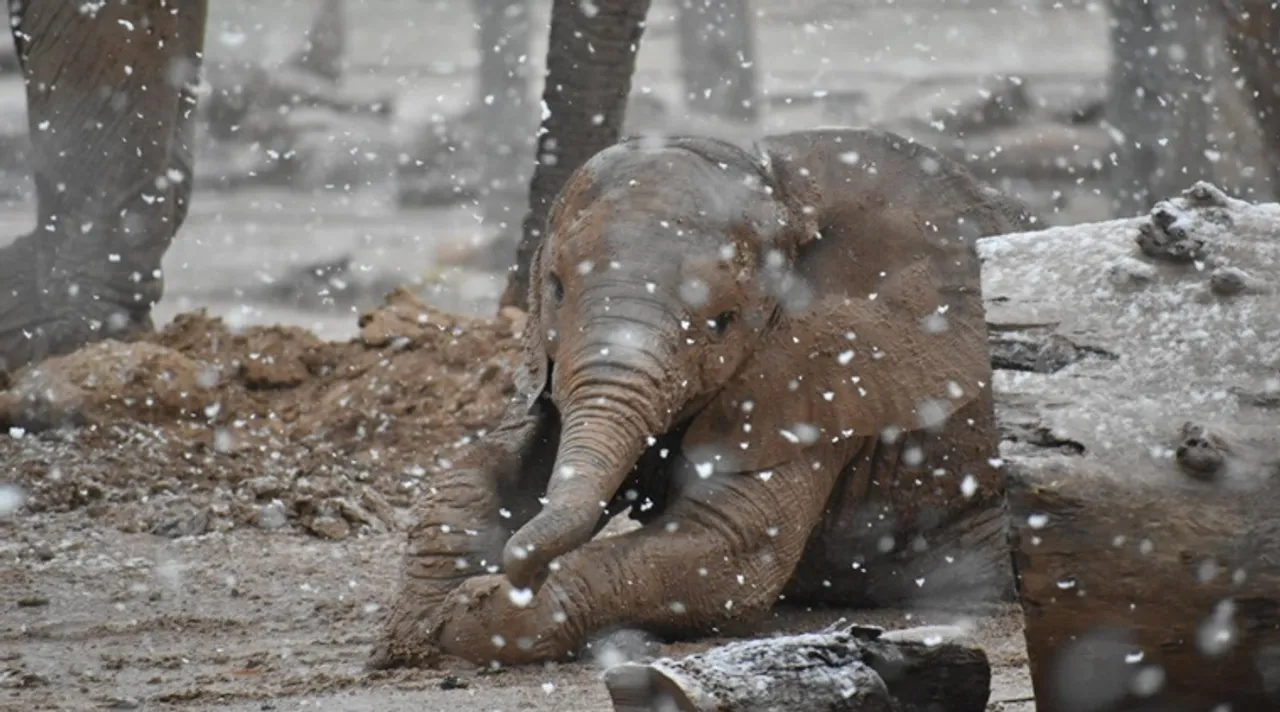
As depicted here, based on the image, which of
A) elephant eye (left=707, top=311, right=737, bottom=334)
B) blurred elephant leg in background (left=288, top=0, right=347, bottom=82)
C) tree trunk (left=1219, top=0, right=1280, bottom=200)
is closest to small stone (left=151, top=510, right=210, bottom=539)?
elephant eye (left=707, top=311, right=737, bottom=334)

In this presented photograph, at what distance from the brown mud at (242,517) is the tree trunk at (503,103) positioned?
11.6 metres

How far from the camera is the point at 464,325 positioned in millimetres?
9344

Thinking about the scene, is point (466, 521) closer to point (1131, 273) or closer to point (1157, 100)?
point (1131, 273)

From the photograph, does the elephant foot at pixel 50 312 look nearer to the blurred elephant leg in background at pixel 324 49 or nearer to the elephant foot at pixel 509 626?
the elephant foot at pixel 509 626

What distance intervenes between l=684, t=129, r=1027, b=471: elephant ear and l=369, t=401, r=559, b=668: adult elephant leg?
1.23 feet

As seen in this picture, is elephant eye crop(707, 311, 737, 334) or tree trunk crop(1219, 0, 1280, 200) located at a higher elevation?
elephant eye crop(707, 311, 737, 334)

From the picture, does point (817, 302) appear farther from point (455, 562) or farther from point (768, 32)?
point (768, 32)

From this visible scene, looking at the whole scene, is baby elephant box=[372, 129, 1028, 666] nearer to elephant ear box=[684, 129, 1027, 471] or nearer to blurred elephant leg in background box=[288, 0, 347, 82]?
elephant ear box=[684, 129, 1027, 471]

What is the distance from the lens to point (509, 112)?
2203 centimetres

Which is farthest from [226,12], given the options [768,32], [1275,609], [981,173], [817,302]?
[1275,609]

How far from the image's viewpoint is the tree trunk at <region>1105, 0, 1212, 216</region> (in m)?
15.5

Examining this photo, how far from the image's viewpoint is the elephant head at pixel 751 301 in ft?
17.8

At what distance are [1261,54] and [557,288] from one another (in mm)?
3347

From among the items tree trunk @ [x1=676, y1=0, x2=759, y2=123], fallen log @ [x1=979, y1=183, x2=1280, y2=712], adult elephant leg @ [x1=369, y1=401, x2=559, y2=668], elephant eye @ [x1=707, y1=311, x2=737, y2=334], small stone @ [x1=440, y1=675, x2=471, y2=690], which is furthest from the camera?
tree trunk @ [x1=676, y1=0, x2=759, y2=123]
